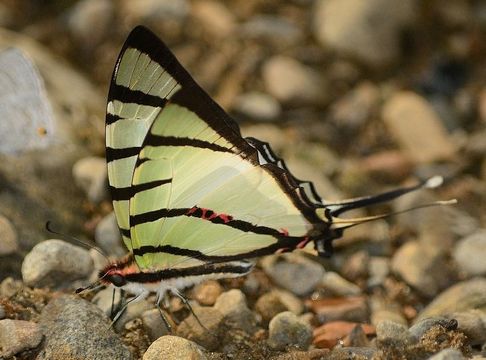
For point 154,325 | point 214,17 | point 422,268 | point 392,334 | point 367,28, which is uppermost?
point 214,17

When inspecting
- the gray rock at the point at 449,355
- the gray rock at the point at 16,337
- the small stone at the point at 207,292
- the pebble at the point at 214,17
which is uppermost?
the pebble at the point at 214,17

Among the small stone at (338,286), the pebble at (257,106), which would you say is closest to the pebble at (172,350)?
the small stone at (338,286)

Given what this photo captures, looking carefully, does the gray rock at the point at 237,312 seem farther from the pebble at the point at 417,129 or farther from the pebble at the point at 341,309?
the pebble at the point at 417,129

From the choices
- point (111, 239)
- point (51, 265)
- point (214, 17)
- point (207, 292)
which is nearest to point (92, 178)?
point (111, 239)

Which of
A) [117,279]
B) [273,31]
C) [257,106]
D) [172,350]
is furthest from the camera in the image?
[273,31]

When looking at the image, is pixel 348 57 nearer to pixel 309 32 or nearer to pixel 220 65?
pixel 309 32

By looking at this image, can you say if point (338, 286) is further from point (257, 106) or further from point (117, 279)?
point (257, 106)

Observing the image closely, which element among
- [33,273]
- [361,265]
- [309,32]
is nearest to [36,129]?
[33,273]
